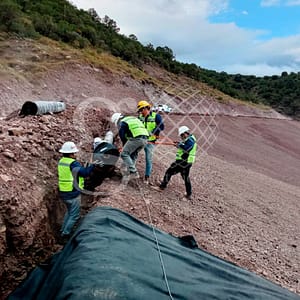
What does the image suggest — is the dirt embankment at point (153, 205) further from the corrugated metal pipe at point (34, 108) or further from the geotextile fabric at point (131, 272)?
the geotextile fabric at point (131, 272)

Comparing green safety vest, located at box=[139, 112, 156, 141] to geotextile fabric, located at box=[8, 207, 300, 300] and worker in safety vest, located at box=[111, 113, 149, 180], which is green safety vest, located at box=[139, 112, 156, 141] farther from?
geotextile fabric, located at box=[8, 207, 300, 300]

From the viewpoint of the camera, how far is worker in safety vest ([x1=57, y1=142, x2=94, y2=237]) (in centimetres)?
583

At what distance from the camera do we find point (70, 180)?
5.97 m

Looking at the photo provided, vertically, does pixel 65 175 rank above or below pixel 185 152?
below

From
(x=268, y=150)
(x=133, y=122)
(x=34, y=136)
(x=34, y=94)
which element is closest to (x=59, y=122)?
(x=34, y=136)

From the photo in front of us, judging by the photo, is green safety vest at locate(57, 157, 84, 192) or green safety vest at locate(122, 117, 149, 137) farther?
green safety vest at locate(122, 117, 149, 137)

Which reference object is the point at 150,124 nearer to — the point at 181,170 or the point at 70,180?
the point at 181,170

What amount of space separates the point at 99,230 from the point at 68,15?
37507 millimetres

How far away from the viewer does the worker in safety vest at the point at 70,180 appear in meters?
5.83

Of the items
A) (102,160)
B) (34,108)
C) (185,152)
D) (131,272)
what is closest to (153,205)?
(185,152)

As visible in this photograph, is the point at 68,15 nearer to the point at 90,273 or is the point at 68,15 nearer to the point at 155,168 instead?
the point at 155,168

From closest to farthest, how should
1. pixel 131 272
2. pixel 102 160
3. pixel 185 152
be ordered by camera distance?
pixel 131 272 < pixel 102 160 < pixel 185 152

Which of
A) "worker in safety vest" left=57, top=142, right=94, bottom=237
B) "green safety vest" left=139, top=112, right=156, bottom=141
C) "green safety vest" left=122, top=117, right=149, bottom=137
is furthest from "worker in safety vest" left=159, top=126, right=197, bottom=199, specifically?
"worker in safety vest" left=57, top=142, right=94, bottom=237

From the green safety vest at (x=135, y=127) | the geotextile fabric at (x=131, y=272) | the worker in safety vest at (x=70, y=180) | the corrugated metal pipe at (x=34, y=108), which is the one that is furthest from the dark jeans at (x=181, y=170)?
the corrugated metal pipe at (x=34, y=108)
